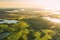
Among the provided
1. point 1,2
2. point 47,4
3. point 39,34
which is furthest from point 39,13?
point 1,2

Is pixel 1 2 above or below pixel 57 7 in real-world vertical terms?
above

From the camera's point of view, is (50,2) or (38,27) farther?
(50,2)

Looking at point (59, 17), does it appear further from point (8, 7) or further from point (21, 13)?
point (8, 7)

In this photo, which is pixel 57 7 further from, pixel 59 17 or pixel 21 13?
pixel 21 13

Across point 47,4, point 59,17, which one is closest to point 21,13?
point 47,4

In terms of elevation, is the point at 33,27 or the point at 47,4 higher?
the point at 47,4

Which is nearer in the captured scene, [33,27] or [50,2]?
[33,27]

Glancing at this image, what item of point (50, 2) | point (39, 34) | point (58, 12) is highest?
point (50, 2)
